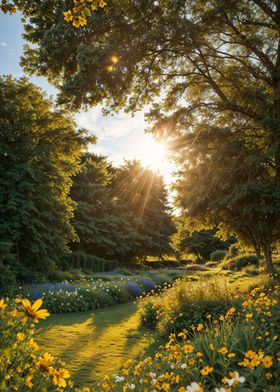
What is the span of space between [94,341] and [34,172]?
9.61m

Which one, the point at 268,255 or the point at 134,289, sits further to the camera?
the point at 134,289

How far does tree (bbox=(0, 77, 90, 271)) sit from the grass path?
5.63m

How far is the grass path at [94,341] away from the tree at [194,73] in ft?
16.8

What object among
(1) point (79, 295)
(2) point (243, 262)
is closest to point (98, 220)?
(2) point (243, 262)

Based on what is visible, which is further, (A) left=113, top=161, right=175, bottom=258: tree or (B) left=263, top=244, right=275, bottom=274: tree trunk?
(A) left=113, top=161, right=175, bottom=258: tree

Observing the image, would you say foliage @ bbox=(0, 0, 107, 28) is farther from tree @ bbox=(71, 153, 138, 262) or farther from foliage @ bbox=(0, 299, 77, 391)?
tree @ bbox=(71, 153, 138, 262)

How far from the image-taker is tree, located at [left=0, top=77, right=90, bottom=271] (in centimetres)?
1428

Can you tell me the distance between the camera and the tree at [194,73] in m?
7.94

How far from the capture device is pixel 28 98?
16.0 metres


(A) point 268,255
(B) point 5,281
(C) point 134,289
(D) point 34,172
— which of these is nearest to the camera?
(B) point 5,281

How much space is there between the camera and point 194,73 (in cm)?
1146

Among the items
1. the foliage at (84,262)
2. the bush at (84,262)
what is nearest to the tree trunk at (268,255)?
the bush at (84,262)

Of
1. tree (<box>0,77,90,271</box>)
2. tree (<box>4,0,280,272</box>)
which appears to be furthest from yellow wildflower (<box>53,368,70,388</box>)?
tree (<box>0,77,90,271</box>)

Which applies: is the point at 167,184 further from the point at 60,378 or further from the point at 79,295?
the point at 60,378
